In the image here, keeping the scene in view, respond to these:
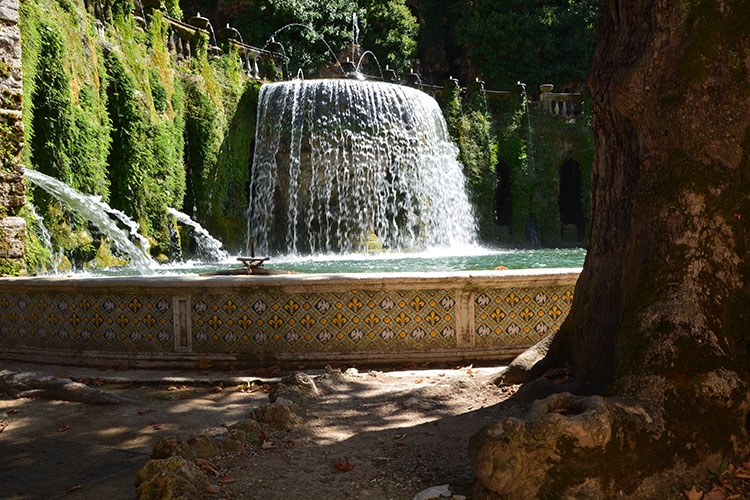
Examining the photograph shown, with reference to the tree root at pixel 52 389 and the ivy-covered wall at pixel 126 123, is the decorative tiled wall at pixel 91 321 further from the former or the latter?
the ivy-covered wall at pixel 126 123

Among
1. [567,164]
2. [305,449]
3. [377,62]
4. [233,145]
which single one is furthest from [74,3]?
[567,164]

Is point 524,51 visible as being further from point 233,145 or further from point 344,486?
point 344,486

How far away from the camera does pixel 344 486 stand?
324 cm

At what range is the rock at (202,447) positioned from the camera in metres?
3.52

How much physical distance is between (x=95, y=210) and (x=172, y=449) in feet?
36.9

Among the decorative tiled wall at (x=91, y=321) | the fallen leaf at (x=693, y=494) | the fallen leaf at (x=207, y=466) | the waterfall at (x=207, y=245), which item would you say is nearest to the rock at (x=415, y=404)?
the fallen leaf at (x=207, y=466)

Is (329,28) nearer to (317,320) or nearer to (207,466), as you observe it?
(317,320)

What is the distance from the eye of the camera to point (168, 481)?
9.70 feet

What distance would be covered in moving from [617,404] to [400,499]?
1081 millimetres

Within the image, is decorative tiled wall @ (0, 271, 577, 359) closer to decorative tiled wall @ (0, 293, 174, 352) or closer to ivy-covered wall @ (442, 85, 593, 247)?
decorative tiled wall @ (0, 293, 174, 352)

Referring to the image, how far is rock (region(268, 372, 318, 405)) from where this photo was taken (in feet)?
15.3

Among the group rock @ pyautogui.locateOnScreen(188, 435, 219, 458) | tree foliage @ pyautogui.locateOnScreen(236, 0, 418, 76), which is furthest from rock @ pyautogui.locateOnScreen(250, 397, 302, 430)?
tree foliage @ pyautogui.locateOnScreen(236, 0, 418, 76)

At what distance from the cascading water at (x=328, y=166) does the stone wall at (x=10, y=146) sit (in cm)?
1159

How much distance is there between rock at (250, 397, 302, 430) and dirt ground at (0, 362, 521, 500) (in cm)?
7
